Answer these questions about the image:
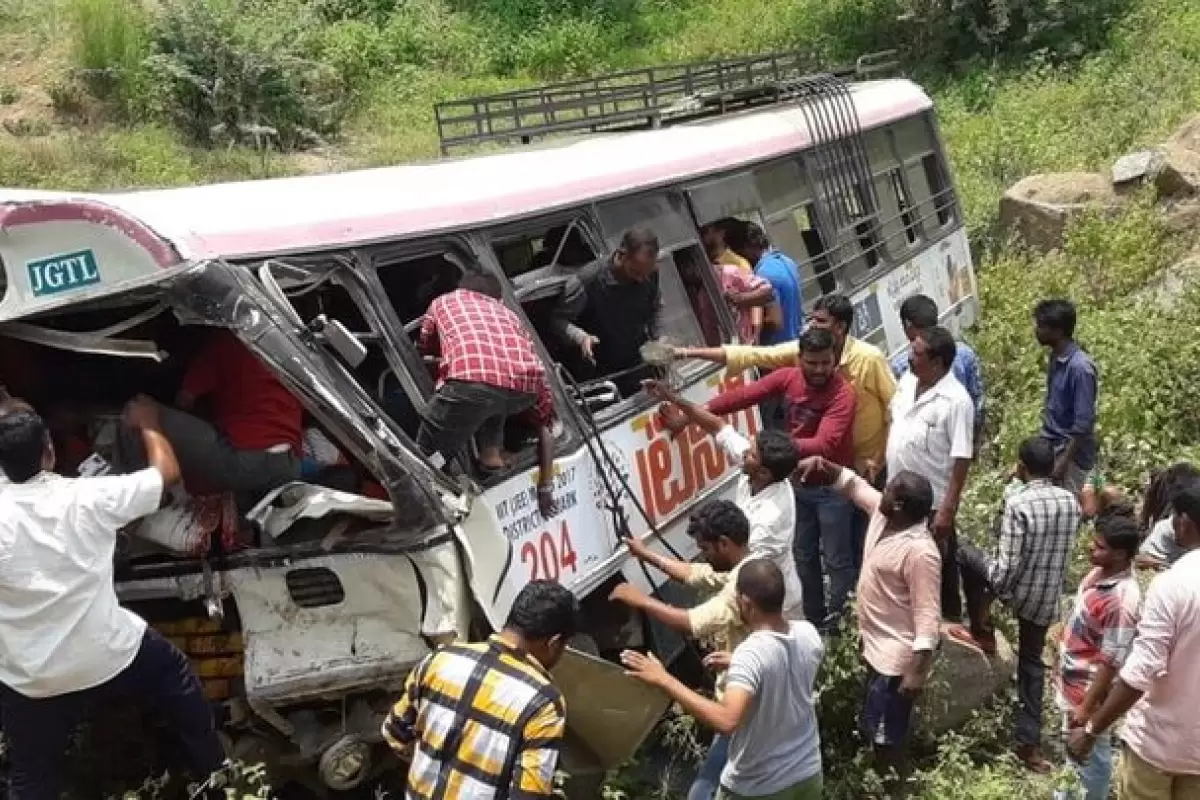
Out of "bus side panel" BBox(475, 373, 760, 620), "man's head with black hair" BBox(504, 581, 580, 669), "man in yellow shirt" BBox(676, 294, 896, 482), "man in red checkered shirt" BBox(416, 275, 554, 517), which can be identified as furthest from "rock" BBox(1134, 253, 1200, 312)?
"man's head with black hair" BBox(504, 581, 580, 669)

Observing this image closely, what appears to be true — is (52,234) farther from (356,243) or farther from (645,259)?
(645,259)

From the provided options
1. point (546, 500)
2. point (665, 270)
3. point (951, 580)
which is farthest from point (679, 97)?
point (546, 500)

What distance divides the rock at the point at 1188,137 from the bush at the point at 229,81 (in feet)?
37.9

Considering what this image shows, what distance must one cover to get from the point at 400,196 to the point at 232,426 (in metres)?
1.08

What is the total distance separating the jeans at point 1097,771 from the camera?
4852 mm

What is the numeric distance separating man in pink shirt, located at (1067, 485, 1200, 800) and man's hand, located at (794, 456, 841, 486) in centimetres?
157

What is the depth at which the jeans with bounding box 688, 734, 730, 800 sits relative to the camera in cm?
462

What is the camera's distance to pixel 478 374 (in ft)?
14.7

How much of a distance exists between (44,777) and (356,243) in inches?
80.6

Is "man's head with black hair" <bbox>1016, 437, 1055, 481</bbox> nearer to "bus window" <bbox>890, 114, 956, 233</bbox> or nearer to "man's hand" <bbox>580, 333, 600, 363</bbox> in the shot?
"man's hand" <bbox>580, 333, 600, 363</bbox>

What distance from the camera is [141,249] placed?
4.09 m

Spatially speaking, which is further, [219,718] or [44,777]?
Result: [219,718]

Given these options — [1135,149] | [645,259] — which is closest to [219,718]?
[645,259]

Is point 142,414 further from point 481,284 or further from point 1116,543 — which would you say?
point 1116,543
